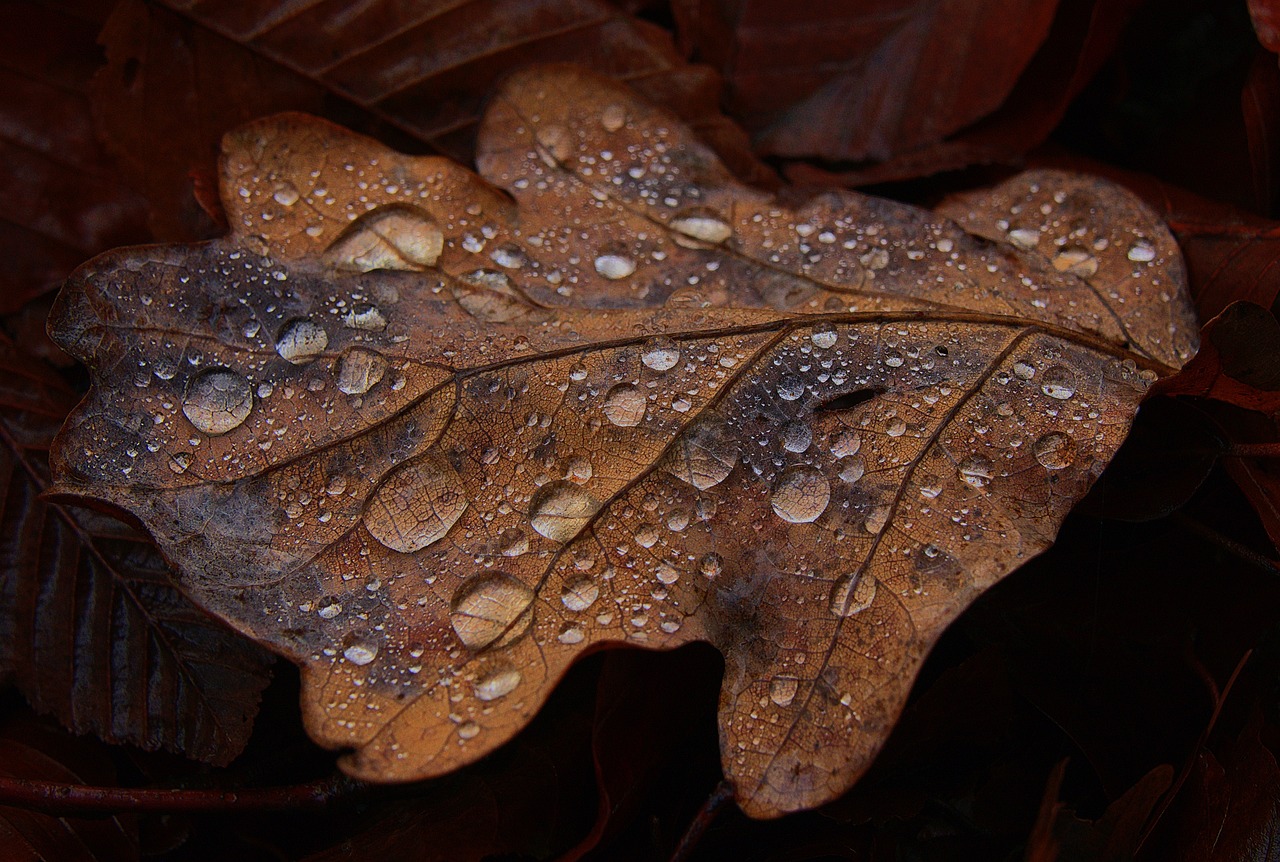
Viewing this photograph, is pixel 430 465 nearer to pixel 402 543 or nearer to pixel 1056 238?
pixel 402 543

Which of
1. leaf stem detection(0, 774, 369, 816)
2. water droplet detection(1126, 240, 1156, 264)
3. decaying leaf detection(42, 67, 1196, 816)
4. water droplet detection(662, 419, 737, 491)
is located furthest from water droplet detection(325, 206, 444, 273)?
water droplet detection(1126, 240, 1156, 264)

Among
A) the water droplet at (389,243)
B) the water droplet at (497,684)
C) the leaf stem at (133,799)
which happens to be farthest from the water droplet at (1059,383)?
the leaf stem at (133,799)

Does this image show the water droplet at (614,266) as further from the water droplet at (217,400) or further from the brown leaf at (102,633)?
the brown leaf at (102,633)

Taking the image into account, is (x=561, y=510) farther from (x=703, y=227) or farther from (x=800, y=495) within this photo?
(x=703, y=227)

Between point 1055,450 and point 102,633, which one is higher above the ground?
point 1055,450

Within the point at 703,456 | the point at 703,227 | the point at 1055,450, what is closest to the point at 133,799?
the point at 703,456

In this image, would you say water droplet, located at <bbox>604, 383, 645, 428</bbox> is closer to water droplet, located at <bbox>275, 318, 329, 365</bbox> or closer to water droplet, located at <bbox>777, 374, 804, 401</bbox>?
water droplet, located at <bbox>777, 374, 804, 401</bbox>
